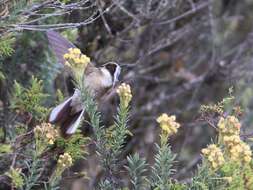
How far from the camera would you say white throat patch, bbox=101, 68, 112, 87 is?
2.37 meters

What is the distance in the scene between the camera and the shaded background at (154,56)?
3238 millimetres

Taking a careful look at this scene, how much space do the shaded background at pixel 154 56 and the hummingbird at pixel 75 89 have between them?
17 cm

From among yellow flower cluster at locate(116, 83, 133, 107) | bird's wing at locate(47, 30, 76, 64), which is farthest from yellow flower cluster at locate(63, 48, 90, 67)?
bird's wing at locate(47, 30, 76, 64)

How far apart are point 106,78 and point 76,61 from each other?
47 centimetres

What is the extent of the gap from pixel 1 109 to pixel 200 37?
2.42m

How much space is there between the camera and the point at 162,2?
338 centimetres

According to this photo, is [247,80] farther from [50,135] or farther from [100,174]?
[50,135]

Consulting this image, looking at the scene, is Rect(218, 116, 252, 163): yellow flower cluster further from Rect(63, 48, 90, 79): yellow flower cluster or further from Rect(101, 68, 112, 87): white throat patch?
Rect(101, 68, 112, 87): white throat patch

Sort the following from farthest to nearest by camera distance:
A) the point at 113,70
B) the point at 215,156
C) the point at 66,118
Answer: the point at 113,70 → the point at 66,118 → the point at 215,156

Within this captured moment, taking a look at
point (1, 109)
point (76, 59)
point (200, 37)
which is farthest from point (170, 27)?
point (76, 59)

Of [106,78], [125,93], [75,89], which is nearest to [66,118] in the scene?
[75,89]

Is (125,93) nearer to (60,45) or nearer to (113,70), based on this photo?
(113,70)

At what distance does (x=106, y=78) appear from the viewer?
2.39 metres

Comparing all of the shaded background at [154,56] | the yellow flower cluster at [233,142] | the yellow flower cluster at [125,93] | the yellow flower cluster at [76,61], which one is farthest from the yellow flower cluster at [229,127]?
the shaded background at [154,56]
